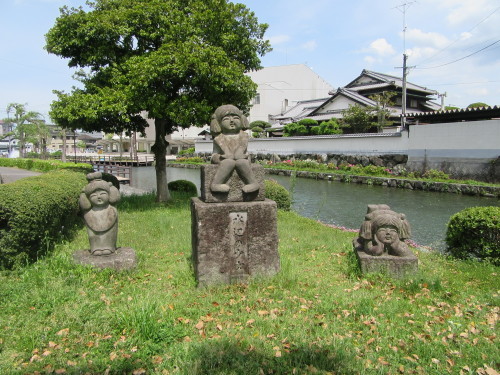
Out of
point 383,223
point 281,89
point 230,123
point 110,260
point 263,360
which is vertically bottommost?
point 263,360

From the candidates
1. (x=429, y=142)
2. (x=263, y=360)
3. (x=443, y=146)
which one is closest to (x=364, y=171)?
(x=429, y=142)

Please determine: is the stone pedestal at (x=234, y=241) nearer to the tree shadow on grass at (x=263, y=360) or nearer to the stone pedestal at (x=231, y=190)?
the stone pedestal at (x=231, y=190)

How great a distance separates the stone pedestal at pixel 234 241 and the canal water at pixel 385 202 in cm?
586

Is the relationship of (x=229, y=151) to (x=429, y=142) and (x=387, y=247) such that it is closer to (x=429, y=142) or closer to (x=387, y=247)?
(x=387, y=247)

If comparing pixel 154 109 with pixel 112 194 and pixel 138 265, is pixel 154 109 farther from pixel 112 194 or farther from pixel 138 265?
pixel 138 265

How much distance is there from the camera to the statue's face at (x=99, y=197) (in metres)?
5.50

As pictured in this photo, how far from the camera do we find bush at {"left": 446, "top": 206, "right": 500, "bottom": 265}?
245 inches

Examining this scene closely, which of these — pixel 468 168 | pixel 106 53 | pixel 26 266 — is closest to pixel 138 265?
pixel 26 266

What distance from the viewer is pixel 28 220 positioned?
17.5 feet

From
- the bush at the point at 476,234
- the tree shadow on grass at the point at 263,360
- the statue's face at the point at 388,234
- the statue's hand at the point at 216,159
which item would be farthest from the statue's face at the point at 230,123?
the bush at the point at 476,234

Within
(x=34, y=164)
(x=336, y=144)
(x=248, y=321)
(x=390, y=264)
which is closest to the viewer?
(x=248, y=321)

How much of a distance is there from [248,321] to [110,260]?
99.9 inches

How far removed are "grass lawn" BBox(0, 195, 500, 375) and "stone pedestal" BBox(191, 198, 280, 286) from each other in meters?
0.21

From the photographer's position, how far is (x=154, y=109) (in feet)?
32.9
